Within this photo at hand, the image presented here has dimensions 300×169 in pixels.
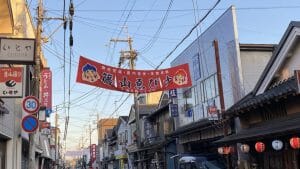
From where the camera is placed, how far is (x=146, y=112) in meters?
50.1

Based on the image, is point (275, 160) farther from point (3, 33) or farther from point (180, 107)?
point (180, 107)

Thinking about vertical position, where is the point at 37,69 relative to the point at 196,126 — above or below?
above

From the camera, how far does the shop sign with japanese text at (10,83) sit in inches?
540

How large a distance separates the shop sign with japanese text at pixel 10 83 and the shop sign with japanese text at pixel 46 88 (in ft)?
48.0

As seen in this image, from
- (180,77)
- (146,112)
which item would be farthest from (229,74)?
(146,112)

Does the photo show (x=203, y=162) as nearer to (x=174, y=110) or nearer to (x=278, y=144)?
(x=278, y=144)

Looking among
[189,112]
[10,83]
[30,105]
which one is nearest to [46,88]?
[189,112]

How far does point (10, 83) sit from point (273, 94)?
9992mm

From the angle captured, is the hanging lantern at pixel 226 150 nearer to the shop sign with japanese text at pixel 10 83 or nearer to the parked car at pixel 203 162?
the parked car at pixel 203 162

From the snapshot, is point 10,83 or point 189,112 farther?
point 189,112

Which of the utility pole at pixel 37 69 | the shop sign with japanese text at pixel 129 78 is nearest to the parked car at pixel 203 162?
the shop sign with japanese text at pixel 129 78

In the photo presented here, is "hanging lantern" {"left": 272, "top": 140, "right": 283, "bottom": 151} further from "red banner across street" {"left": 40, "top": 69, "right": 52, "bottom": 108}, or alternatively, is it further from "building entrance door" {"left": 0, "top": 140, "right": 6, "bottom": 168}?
"red banner across street" {"left": 40, "top": 69, "right": 52, "bottom": 108}

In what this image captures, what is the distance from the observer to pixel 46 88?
29.0 meters

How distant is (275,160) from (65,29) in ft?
38.5
